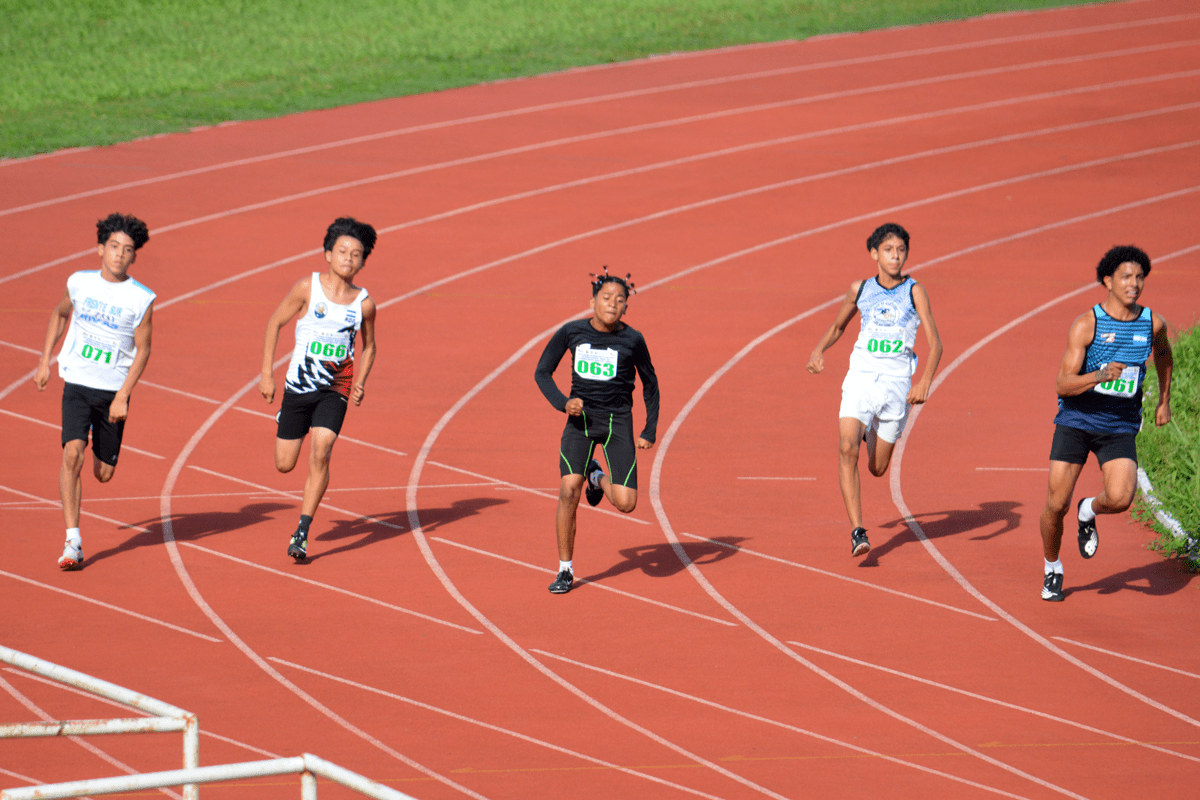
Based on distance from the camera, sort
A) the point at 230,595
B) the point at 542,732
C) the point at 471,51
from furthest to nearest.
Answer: the point at 471,51 → the point at 230,595 → the point at 542,732

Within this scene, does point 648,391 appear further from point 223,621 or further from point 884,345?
point 223,621

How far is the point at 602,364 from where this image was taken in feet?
26.2

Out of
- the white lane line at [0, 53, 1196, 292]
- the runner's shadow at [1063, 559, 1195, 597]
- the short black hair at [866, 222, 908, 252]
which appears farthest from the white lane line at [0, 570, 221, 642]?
the white lane line at [0, 53, 1196, 292]

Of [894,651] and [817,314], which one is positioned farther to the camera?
[817,314]

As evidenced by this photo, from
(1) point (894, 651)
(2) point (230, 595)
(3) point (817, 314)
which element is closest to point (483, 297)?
(3) point (817, 314)

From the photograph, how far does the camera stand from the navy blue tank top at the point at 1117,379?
743 centimetres

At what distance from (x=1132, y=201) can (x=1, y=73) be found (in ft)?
59.4

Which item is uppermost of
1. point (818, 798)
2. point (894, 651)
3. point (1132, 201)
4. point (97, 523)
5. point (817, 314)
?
point (1132, 201)

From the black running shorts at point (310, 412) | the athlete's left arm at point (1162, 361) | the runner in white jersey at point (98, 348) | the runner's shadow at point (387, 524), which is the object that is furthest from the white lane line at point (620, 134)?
the athlete's left arm at point (1162, 361)

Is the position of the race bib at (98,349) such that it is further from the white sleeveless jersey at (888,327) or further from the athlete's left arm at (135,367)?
the white sleeveless jersey at (888,327)

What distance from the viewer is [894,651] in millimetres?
7230

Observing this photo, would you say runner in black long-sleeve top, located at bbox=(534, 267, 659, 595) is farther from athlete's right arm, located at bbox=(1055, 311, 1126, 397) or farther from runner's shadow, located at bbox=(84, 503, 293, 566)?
runner's shadow, located at bbox=(84, 503, 293, 566)

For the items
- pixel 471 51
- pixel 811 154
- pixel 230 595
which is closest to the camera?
pixel 230 595

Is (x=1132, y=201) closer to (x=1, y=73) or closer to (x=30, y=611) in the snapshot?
(x=30, y=611)
